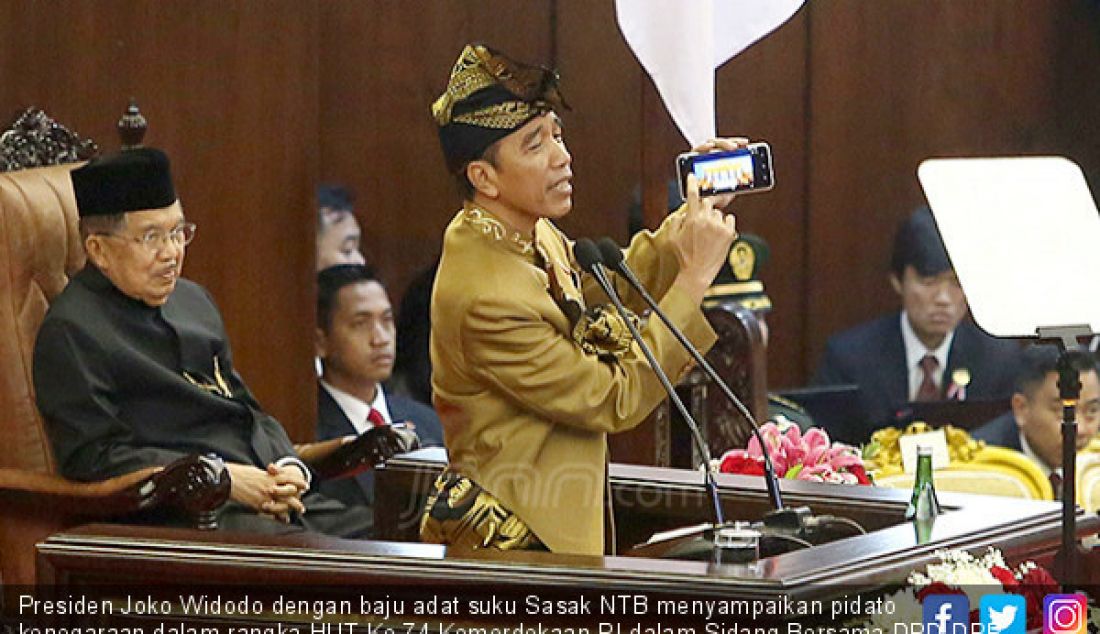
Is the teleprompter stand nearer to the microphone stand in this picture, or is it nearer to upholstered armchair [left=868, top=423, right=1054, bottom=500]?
the microphone stand

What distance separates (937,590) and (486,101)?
104 centimetres

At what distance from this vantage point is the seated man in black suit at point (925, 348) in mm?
6906

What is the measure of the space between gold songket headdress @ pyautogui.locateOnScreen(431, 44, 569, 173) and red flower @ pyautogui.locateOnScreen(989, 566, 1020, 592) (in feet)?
3.23

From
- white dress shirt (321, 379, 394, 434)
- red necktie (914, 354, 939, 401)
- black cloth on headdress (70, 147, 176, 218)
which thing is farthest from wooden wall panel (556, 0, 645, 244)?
black cloth on headdress (70, 147, 176, 218)

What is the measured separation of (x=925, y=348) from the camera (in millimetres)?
6957

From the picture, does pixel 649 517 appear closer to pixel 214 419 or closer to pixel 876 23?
pixel 214 419

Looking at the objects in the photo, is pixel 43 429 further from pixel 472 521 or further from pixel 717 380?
pixel 717 380

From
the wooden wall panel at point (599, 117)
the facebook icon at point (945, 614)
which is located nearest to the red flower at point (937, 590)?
the facebook icon at point (945, 614)

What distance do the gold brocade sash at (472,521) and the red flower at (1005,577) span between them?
71 cm

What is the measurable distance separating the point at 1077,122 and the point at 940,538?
4.66 m

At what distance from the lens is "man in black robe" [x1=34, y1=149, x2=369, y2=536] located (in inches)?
166

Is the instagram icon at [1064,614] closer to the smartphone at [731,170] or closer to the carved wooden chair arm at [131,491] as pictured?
the smartphone at [731,170]

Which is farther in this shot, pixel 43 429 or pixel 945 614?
pixel 43 429

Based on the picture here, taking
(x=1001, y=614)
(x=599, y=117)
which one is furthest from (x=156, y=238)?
(x=599, y=117)
